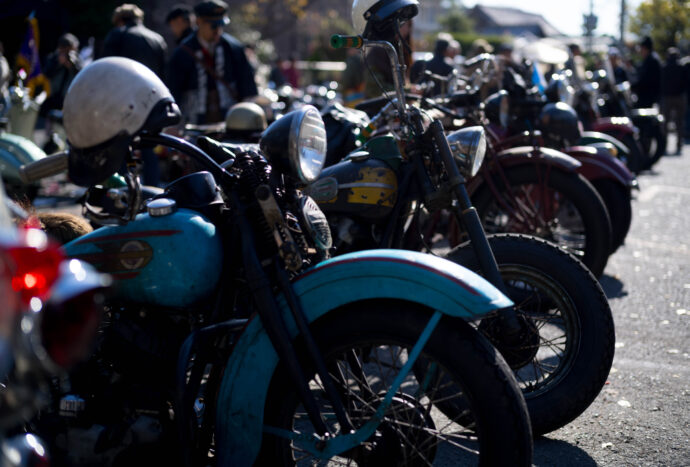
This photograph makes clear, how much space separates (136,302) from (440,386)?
0.96 m

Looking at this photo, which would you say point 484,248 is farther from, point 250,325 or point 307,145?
point 250,325

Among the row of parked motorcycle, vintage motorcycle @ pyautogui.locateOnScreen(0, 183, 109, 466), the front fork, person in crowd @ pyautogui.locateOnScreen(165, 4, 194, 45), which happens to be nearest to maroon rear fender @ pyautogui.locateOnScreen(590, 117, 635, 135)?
person in crowd @ pyautogui.locateOnScreen(165, 4, 194, 45)

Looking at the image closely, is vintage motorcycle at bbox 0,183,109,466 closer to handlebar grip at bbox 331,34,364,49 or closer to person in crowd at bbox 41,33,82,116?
handlebar grip at bbox 331,34,364,49

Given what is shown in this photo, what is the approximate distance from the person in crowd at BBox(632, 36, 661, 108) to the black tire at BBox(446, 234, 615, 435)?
1275 centimetres

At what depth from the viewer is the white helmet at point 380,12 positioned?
3172 mm

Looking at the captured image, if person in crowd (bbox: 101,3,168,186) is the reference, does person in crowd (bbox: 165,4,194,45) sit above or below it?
above

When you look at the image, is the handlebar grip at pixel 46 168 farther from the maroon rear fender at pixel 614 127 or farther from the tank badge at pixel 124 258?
the maroon rear fender at pixel 614 127

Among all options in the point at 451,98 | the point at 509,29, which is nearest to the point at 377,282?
the point at 451,98

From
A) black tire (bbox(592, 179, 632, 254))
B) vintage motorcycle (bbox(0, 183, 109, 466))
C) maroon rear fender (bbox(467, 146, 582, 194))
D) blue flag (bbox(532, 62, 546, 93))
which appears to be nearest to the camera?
vintage motorcycle (bbox(0, 183, 109, 466))

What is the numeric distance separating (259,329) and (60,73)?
8.47 metres

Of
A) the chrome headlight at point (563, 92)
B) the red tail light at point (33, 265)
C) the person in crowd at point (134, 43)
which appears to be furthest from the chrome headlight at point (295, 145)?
the person in crowd at point (134, 43)

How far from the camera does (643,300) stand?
5.16 meters

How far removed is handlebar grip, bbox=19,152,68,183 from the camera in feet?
8.20

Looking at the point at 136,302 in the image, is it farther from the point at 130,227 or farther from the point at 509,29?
the point at 509,29
